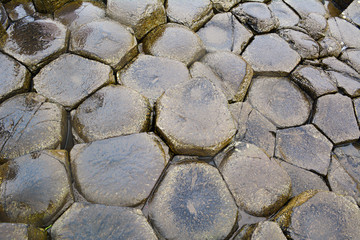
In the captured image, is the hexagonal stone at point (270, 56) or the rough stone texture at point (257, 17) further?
the rough stone texture at point (257, 17)

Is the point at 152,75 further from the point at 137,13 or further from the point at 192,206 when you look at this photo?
the point at 192,206

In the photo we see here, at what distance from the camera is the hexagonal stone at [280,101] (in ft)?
7.86

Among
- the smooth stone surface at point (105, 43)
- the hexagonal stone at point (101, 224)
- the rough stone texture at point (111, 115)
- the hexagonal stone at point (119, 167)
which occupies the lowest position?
the hexagonal stone at point (101, 224)

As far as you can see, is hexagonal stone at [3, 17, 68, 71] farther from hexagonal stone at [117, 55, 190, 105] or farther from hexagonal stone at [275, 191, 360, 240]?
hexagonal stone at [275, 191, 360, 240]

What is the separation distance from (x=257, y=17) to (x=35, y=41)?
95.5 inches

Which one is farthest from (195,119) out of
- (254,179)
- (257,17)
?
(257,17)

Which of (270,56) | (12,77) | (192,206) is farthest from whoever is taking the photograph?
(270,56)

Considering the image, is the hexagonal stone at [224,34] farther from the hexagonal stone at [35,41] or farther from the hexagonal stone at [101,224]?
the hexagonal stone at [101,224]

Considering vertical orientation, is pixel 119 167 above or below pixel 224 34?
below

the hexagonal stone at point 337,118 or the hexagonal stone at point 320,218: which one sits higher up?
the hexagonal stone at point 337,118

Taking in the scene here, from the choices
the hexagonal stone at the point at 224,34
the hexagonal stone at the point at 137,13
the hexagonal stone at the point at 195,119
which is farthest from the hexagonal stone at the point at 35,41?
the hexagonal stone at the point at 224,34

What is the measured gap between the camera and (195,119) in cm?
198

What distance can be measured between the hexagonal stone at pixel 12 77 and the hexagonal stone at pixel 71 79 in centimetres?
10

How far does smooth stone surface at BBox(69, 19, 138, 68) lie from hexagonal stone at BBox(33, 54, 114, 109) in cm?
9
